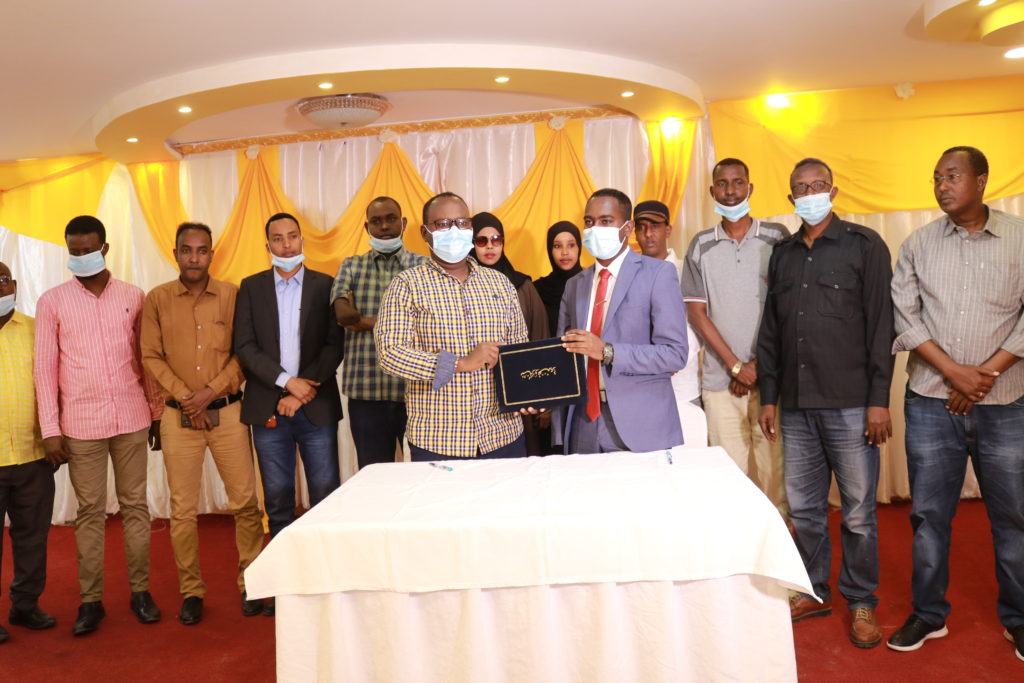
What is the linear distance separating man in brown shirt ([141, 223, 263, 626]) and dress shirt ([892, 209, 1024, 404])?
3.09m

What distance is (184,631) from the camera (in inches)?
149

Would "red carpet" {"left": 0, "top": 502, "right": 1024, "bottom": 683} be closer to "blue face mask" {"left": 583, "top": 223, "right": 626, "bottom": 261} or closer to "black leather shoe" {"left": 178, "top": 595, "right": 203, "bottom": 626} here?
"black leather shoe" {"left": 178, "top": 595, "right": 203, "bottom": 626}

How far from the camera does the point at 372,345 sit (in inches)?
154

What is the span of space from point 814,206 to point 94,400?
3434 millimetres

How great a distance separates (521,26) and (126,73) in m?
2.31

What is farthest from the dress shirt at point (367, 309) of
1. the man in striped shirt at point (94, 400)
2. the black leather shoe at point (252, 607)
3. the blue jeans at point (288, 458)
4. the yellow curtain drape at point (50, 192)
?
the yellow curtain drape at point (50, 192)

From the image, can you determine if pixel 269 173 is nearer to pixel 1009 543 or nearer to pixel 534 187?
pixel 534 187

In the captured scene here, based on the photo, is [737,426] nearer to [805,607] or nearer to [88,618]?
[805,607]

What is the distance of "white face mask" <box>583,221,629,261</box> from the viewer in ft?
10.0

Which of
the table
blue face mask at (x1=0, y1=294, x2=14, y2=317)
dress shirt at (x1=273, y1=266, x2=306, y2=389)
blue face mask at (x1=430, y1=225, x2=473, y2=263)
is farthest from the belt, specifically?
the table

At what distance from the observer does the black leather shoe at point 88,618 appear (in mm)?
3778

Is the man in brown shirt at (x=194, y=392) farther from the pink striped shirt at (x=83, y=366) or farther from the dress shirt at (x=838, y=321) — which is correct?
the dress shirt at (x=838, y=321)

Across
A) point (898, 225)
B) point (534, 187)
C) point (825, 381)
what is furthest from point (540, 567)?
point (898, 225)

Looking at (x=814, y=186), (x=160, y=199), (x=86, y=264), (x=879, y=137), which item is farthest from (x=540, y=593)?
(x=160, y=199)
